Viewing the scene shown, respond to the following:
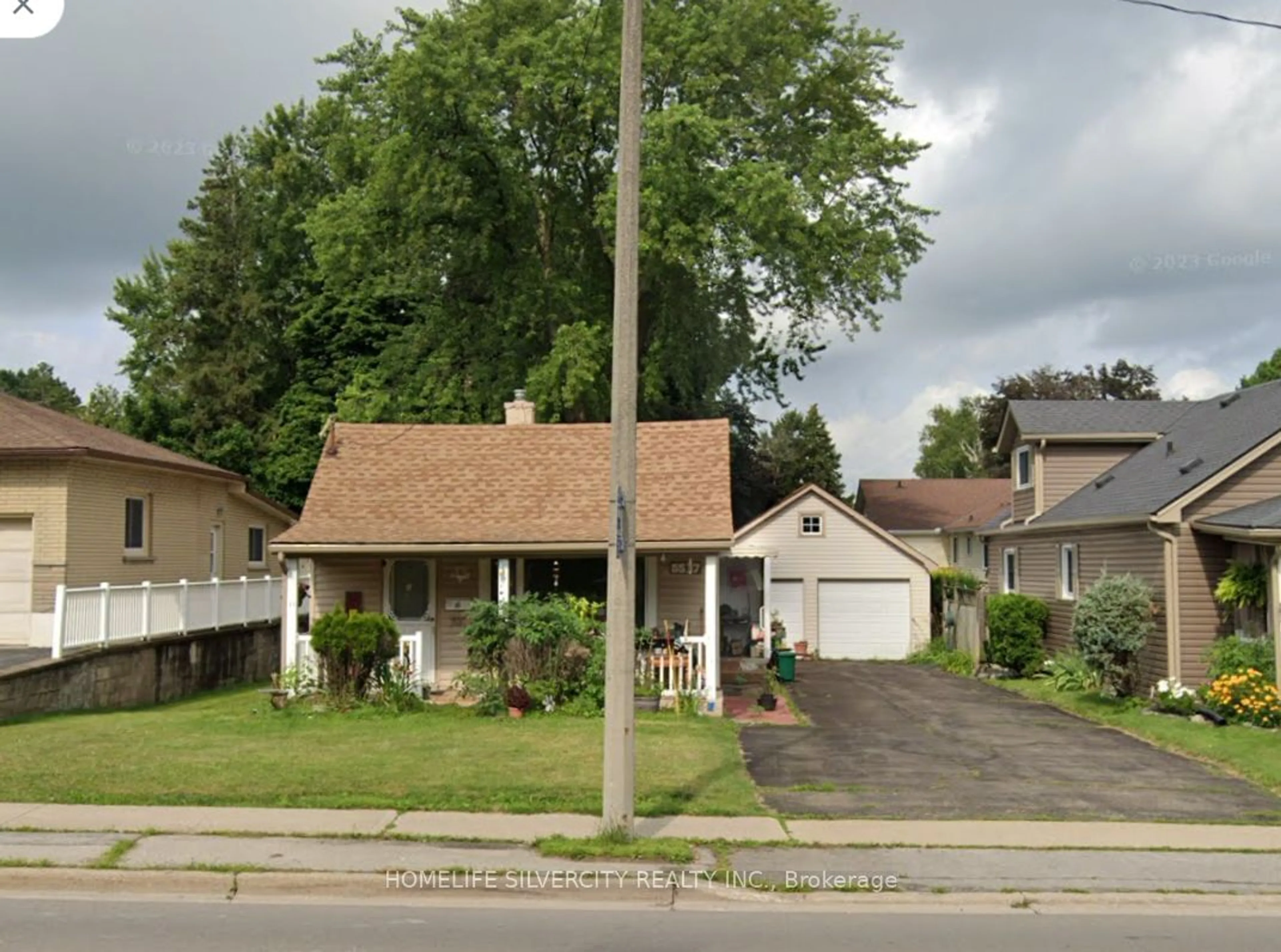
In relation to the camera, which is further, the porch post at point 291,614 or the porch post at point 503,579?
the porch post at point 291,614

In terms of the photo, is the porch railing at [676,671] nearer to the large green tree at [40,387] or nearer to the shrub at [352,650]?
the shrub at [352,650]

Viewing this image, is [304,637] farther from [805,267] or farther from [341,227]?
[805,267]

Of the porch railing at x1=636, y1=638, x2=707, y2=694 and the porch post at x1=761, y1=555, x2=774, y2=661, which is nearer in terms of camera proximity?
the porch railing at x1=636, y1=638, x2=707, y2=694

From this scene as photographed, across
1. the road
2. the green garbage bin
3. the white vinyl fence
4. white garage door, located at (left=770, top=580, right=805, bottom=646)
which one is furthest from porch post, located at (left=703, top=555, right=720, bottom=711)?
white garage door, located at (left=770, top=580, right=805, bottom=646)

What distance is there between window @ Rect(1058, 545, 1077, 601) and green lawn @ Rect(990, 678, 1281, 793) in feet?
13.0

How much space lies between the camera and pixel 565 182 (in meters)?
33.2

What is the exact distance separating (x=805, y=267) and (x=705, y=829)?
77.6ft

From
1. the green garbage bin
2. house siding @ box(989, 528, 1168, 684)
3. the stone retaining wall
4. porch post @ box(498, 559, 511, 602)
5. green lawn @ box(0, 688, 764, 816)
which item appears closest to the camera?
green lawn @ box(0, 688, 764, 816)

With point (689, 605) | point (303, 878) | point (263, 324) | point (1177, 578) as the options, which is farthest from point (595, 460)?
point (263, 324)

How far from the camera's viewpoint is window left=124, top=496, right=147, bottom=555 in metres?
25.0

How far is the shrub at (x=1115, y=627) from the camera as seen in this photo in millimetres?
19781

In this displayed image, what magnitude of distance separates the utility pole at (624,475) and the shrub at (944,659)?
1954cm

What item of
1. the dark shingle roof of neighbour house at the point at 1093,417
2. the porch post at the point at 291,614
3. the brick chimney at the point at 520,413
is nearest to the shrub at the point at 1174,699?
the dark shingle roof of neighbour house at the point at 1093,417

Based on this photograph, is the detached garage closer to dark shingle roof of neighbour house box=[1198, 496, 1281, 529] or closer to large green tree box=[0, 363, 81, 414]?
dark shingle roof of neighbour house box=[1198, 496, 1281, 529]
